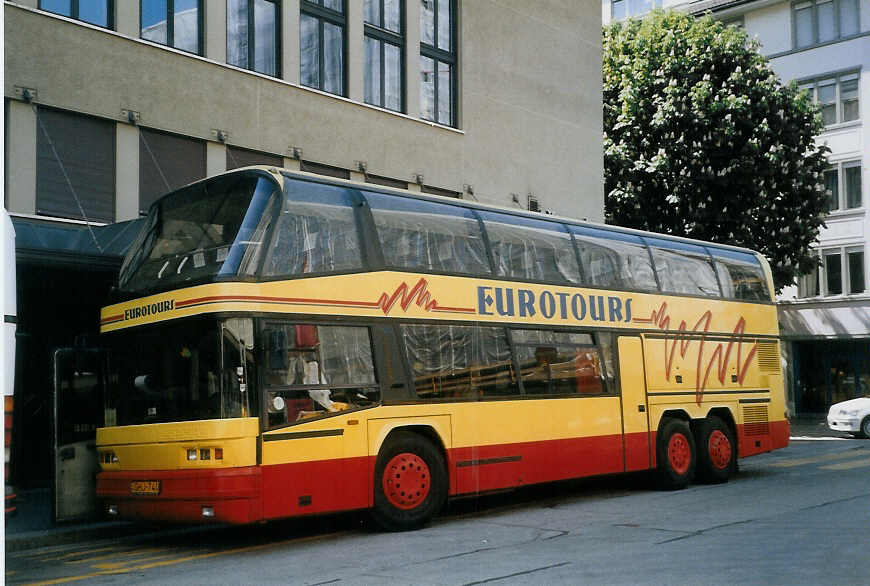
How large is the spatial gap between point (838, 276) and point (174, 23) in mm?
30492

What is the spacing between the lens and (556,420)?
46.1ft

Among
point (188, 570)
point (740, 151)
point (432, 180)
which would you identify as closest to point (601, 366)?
point (188, 570)

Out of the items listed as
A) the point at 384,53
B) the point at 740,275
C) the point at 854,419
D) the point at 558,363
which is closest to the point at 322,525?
the point at 558,363

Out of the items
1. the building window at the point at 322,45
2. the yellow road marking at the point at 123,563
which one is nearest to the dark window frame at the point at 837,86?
the building window at the point at 322,45

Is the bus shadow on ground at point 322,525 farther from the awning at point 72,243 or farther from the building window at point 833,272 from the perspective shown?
the building window at point 833,272

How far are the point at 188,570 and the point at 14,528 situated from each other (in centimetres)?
382

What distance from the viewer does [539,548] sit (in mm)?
9984

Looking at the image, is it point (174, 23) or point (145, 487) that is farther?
point (174, 23)

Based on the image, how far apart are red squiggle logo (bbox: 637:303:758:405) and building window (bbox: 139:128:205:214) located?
8.69 meters

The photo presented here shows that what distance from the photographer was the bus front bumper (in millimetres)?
A: 10109

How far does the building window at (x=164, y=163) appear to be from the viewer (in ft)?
59.5

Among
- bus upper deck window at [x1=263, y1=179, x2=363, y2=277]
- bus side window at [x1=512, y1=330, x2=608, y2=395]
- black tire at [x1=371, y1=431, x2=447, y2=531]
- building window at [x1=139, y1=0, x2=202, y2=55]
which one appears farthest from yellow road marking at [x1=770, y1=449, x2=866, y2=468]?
building window at [x1=139, y1=0, x2=202, y2=55]

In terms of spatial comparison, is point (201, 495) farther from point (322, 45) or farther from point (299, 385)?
point (322, 45)

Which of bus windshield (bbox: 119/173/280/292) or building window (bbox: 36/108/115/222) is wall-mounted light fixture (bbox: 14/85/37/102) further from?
bus windshield (bbox: 119/173/280/292)
